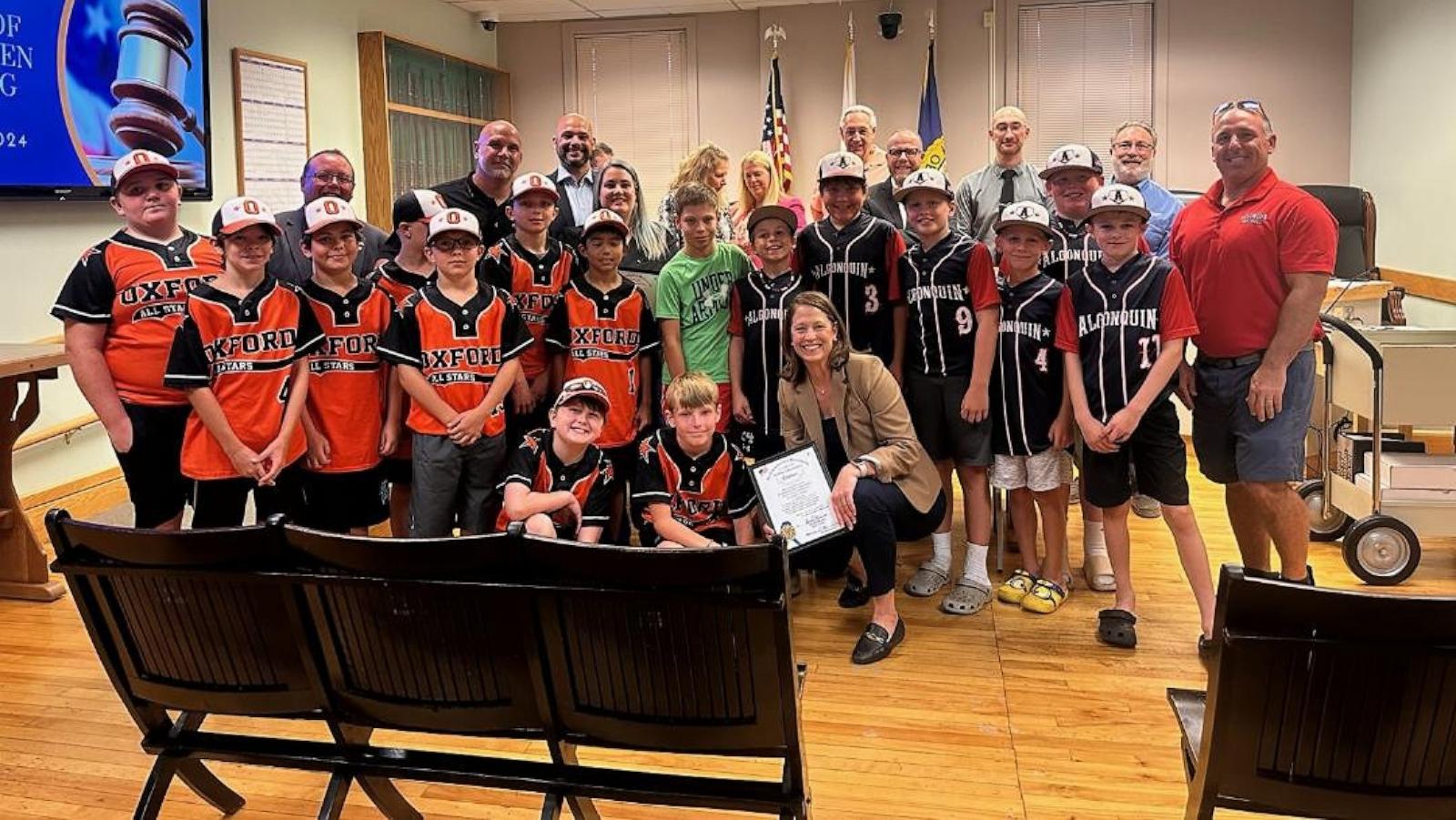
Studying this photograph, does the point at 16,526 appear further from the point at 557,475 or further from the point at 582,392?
the point at 582,392

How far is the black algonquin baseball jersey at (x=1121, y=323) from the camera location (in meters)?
3.20

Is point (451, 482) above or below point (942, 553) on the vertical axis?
above

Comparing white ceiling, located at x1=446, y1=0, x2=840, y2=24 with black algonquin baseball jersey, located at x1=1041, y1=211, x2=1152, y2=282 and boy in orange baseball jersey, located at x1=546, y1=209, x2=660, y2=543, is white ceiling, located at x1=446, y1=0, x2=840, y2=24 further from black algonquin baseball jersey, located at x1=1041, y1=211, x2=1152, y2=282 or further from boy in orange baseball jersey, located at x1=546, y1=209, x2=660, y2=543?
boy in orange baseball jersey, located at x1=546, y1=209, x2=660, y2=543

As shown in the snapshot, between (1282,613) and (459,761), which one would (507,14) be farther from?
(1282,613)

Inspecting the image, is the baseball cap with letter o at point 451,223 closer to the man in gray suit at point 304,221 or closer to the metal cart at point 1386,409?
the man in gray suit at point 304,221

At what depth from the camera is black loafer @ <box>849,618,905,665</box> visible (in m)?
3.36

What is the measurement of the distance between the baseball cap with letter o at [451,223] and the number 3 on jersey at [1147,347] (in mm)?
2009

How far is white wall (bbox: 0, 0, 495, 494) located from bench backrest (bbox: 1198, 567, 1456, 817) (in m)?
4.97

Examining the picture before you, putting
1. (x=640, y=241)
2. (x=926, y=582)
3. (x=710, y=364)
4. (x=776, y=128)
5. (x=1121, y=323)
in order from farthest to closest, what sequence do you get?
1. (x=776, y=128)
2. (x=640, y=241)
3. (x=926, y=582)
4. (x=710, y=364)
5. (x=1121, y=323)

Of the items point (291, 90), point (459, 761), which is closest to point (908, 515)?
point (459, 761)

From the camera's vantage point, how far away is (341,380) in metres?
3.38

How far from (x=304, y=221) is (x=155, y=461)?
3.17 ft

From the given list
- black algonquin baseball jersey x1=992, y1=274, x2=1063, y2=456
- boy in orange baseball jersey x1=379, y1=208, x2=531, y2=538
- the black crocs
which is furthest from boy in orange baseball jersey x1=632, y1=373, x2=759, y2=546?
the black crocs

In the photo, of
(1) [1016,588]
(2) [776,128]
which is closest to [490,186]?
(1) [1016,588]
